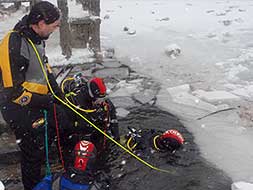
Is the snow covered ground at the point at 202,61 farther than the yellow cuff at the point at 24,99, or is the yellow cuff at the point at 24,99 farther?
the snow covered ground at the point at 202,61

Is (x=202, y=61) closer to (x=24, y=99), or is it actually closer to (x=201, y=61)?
(x=201, y=61)

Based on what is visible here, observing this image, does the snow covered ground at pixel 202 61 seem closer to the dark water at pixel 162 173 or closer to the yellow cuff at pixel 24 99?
the dark water at pixel 162 173

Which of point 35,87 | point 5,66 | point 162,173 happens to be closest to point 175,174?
point 162,173

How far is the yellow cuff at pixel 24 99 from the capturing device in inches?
133

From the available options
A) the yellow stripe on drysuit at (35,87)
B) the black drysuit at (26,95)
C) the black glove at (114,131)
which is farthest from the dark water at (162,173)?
the yellow stripe on drysuit at (35,87)

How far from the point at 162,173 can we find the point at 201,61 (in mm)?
5287

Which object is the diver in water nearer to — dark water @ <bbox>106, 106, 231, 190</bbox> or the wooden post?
dark water @ <bbox>106, 106, 231, 190</bbox>

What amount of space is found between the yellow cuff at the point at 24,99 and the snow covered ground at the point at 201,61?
8.95 ft

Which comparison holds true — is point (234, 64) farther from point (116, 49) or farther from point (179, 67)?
point (116, 49)

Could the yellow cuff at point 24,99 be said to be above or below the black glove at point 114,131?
above

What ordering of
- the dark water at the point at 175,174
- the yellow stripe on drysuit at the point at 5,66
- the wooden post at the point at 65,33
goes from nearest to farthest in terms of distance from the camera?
the yellow stripe on drysuit at the point at 5,66 < the dark water at the point at 175,174 < the wooden post at the point at 65,33

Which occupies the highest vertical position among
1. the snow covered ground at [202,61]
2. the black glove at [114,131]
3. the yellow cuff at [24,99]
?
the yellow cuff at [24,99]

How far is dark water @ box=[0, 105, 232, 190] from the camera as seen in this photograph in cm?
426

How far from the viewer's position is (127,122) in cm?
582
